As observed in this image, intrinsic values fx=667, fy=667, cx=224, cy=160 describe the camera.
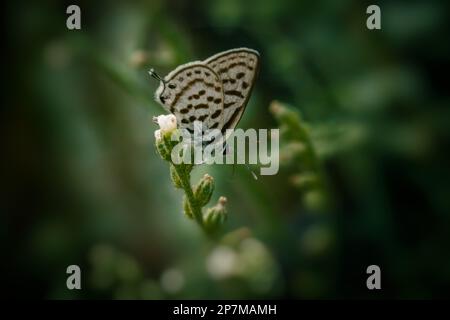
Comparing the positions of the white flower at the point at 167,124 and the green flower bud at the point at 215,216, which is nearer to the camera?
the white flower at the point at 167,124

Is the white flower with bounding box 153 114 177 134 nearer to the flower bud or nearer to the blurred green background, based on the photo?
the flower bud

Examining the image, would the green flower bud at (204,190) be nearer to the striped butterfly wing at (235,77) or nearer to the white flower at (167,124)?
the white flower at (167,124)

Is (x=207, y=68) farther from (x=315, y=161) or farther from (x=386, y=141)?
(x=386, y=141)

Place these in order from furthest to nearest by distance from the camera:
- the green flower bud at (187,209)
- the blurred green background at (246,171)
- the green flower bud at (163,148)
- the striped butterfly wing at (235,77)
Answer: the blurred green background at (246,171) < the striped butterfly wing at (235,77) < the green flower bud at (187,209) < the green flower bud at (163,148)

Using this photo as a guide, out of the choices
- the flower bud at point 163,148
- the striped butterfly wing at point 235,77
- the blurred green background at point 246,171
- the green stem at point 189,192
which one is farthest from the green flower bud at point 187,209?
the blurred green background at point 246,171

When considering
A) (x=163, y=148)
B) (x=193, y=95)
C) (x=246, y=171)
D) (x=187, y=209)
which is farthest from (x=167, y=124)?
(x=246, y=171)

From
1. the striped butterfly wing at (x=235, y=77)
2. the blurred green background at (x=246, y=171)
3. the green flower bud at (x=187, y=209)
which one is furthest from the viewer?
the blurred green background at (x=246, y=171)

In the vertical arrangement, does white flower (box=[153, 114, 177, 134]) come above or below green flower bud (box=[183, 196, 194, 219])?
above

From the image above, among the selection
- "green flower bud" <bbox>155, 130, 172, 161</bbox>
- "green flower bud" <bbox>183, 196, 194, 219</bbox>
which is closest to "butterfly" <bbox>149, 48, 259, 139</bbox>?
"green flower bud" <bbox>155, 130, 172, 161</bbox>
